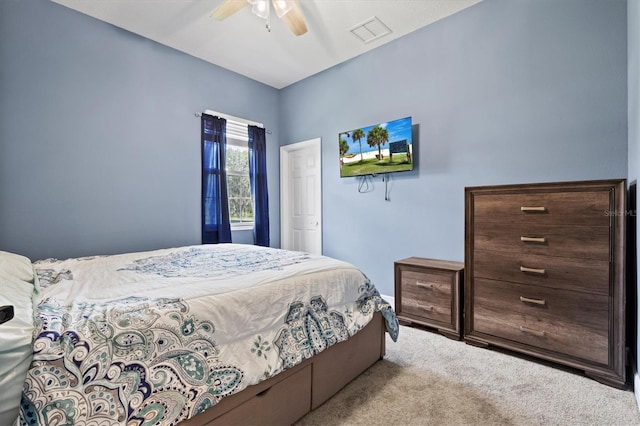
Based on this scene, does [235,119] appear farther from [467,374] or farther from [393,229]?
[467,374]

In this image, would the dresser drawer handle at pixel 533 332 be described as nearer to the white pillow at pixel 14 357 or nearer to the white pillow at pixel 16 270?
the white pillow at pixel 14 357

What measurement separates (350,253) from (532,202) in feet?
6.66

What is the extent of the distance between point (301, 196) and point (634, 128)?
331 centimetres

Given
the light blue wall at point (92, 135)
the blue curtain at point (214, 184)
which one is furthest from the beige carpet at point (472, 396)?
the light blue wall at point (92, 135)

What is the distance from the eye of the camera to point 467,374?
1.92 meters

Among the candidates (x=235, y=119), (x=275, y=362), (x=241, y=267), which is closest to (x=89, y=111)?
Result: (x=235, y=119)

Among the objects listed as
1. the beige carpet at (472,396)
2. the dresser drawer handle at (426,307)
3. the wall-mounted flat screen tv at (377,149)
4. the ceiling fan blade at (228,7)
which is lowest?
the beige carpet at (472,396)

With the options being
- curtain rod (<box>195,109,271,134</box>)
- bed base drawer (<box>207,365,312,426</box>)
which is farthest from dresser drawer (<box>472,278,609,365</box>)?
curtain rod (<box>195,109,271,134</box>)

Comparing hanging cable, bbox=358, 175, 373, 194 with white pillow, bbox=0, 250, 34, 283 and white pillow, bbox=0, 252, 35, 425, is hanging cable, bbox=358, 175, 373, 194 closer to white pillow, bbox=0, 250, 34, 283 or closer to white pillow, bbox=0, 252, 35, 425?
white pillow, bbox=0, 250, 34, 283

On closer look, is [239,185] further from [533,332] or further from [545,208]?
[533,332]

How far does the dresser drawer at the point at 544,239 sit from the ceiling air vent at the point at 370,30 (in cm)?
216

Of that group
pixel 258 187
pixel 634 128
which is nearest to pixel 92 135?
pixel 258 187

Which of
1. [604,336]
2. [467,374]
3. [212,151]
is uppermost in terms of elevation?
[212,151]

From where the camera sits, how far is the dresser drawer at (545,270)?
1.83m
